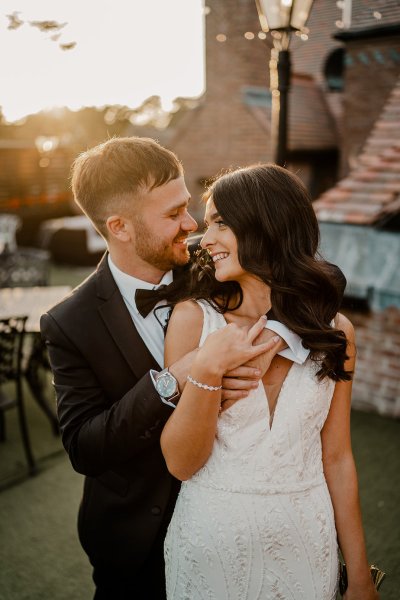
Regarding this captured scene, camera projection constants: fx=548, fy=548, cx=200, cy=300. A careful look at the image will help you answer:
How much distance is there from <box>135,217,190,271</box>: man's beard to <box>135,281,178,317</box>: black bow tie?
17 centimetres

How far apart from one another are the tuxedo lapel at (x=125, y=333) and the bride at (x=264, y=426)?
0.55 feet

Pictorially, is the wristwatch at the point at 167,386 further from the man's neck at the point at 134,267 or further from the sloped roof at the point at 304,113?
the sloped roof at the point at 304,113

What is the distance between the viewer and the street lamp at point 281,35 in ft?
12.9

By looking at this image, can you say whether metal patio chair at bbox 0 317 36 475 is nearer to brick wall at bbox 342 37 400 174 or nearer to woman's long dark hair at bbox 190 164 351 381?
woman's long dark hair at bbox 190 164 351 381

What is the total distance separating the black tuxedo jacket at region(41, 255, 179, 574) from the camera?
1669 mm

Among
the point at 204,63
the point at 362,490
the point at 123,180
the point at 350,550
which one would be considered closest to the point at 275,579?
the point at 350,550

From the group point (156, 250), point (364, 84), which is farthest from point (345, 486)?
point (364, 84)

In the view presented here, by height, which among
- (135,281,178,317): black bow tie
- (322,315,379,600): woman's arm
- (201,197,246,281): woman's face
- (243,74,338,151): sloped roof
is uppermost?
(201,197,246,281): woman's face

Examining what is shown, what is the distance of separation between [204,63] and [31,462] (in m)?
12.5

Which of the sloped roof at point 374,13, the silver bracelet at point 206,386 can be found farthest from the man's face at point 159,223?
the sloped roof at point 374,13

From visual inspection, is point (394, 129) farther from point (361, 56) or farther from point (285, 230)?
point (285, 230)

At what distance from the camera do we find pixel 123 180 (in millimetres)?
1935

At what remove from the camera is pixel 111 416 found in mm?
1698

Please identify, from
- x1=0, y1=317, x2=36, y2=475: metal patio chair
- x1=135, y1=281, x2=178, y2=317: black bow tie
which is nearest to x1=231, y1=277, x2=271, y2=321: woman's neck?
x1=135, y1=281, x2=178, y2=317: black bow tie
